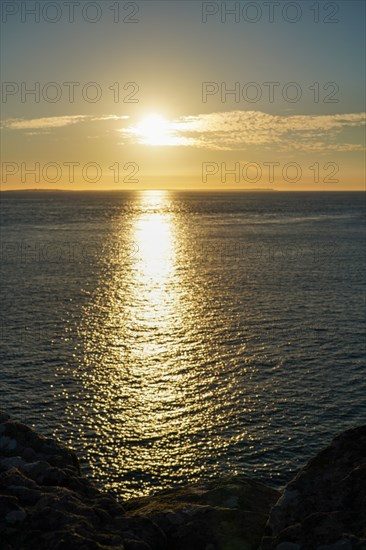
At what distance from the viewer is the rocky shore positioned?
10773mm

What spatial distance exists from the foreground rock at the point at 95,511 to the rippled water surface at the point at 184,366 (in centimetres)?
1206

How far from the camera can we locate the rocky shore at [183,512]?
1077 cm

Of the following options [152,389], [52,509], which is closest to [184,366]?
[152,389]

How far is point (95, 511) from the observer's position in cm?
1241

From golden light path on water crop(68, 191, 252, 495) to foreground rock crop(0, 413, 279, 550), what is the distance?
11964mm

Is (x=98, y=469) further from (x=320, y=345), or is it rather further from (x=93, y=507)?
(x=320, y=345)

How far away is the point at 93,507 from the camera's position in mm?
12516

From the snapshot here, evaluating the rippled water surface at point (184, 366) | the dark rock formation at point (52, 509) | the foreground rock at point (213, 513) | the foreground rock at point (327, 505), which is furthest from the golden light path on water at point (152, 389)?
the foreground rock at point (327, 505)

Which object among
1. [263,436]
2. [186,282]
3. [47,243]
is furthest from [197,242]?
[263,436]

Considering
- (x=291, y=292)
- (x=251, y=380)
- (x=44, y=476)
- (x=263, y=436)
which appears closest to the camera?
(x=44, y=476)

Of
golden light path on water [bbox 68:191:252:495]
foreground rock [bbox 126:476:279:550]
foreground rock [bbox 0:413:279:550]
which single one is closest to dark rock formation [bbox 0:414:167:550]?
foreground rock [bbox 0:413:279:550]

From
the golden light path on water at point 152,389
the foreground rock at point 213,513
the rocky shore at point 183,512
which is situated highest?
the rocky shore at point 183,512

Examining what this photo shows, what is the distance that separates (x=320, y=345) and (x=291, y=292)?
75.5 feet

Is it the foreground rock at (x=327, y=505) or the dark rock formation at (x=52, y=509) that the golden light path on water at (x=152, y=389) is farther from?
the foreground rock at (x=327, y=505)
